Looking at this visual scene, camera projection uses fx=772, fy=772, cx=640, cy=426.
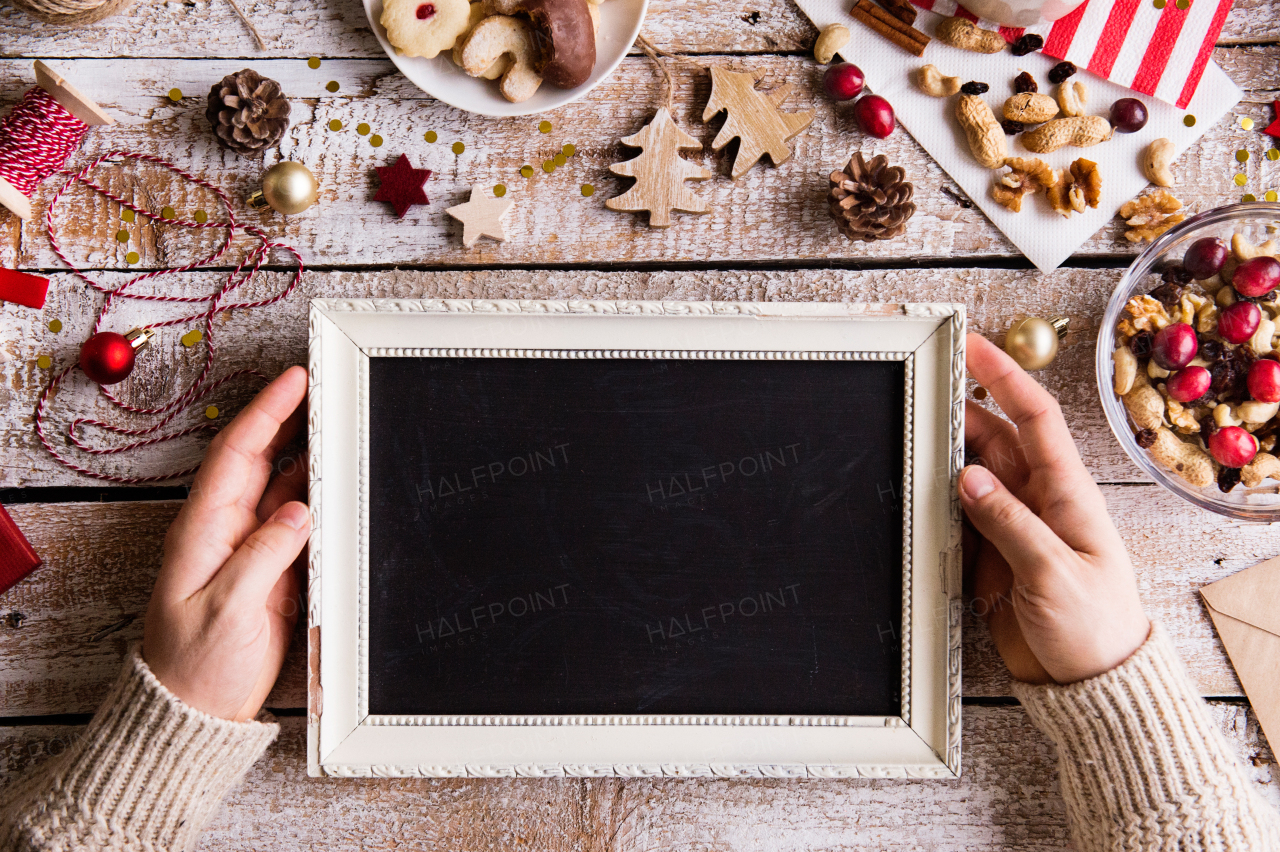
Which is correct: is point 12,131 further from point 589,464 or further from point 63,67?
point 589,464

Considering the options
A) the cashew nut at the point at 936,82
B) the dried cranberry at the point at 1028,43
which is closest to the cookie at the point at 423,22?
the cashew nut at the point at 936,82

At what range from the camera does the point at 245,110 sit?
936 millimetres

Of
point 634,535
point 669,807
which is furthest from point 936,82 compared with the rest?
point 669,807

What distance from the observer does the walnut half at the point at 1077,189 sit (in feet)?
3.15

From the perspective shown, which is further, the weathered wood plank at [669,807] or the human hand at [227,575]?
the weathered wood plank at [669,807]

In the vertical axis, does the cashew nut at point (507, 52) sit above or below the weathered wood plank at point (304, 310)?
above

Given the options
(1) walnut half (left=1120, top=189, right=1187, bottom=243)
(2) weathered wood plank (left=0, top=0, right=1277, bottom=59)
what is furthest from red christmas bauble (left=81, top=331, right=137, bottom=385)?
(1) walnut half (left=1120, top=189, right=1187, bottom=243)

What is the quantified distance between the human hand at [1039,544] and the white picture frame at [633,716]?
0.06 meters

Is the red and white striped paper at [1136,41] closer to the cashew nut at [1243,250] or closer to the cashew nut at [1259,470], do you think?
the cashew nut at [1243,250]

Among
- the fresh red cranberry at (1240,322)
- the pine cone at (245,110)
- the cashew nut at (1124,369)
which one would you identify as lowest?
the cashew nut at (1124,369)

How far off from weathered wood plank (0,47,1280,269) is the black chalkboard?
A: 18 centimetres

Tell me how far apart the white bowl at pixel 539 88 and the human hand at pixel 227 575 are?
0.38 m

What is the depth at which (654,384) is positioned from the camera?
91 centimetres

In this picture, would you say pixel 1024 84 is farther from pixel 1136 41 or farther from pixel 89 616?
pixel 89 616
